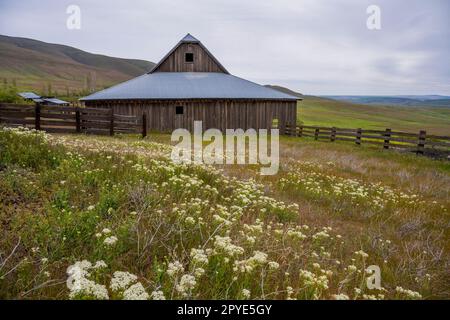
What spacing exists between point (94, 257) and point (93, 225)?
0.77 meters

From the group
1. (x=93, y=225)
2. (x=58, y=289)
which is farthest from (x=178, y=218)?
(x=58, y=289)

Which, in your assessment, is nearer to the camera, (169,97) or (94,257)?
(94,257)

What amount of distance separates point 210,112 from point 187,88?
3.17m

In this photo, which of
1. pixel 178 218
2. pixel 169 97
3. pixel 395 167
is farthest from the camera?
pixel 169 97

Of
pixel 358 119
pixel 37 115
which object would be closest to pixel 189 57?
pixel 37 115

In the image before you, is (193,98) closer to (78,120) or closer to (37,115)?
(78,120)

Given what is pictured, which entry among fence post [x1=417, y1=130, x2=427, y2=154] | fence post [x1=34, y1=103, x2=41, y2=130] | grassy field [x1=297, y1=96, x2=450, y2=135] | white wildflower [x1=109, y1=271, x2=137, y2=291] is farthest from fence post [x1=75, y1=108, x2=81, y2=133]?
grassy field [x1=297, y1=96, x2=450, y2=135]

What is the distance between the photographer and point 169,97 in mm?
30344

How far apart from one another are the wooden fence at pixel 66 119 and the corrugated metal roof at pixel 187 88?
8.62 meters

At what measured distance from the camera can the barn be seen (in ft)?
102

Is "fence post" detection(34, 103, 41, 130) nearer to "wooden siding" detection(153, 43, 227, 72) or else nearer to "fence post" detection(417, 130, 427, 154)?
"wooden siding" detection(153, 43, 227, 72)

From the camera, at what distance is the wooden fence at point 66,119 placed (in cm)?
1889
